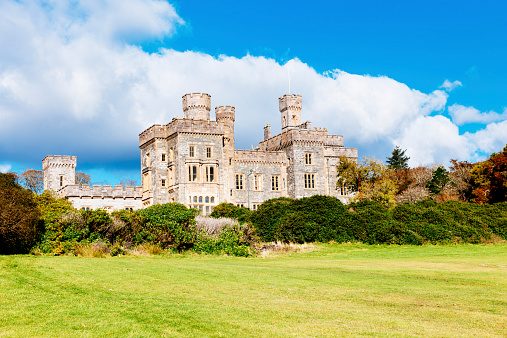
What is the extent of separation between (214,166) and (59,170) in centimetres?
1867

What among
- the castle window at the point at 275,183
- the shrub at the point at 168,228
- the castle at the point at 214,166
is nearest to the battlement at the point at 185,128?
the castle at the point at 214,166

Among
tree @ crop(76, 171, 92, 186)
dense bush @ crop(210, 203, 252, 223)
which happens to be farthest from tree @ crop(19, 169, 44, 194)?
dense bush @ crop(210, 203, 252, 223)

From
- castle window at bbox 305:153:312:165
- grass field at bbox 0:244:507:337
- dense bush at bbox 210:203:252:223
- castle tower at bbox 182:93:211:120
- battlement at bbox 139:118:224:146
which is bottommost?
grass field at bbox 0:244:507:337

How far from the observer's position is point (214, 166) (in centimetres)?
4812

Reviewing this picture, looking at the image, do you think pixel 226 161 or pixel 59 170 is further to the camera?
pixel 59 170

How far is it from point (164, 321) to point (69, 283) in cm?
417

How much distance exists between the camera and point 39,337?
686cm

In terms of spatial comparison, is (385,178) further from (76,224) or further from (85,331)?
(85,331)

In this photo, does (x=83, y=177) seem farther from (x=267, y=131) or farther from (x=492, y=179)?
(x=492, y=179)

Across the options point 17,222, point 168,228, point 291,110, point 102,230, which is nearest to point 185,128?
point 291,110

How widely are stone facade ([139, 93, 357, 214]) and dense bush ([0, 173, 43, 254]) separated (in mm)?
26163

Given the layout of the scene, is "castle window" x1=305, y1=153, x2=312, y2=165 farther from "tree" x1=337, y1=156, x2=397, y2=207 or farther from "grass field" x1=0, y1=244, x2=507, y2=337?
"grass field" x1=0, y1=244, x2=507, y2=337

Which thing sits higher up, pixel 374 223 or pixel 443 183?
pixel 443 183

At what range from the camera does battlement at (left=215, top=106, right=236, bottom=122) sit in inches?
2242
